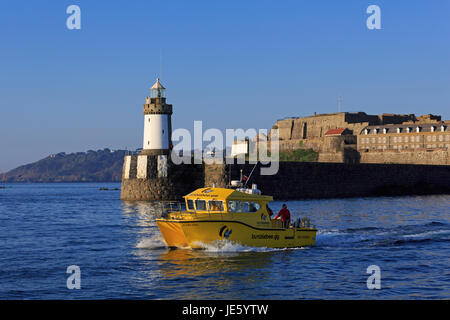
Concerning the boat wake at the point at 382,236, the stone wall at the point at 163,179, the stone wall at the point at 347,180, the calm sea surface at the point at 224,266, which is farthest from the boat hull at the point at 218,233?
the stone wall at the point at 163,179

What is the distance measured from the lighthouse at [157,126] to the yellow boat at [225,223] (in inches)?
1543

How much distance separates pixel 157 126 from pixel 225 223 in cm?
4176

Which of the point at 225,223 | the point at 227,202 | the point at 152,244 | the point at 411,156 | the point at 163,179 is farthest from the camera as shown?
the point at 411,156

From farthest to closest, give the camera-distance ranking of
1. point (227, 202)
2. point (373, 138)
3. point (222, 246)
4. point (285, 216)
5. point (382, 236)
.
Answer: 1. point (373, 138)
2. point (382, 236)
3. point (285, 216)
4. point (227, 202)
5. point (222, 246)

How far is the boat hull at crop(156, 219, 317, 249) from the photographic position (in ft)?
73.2

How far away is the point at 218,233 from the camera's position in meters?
22.4

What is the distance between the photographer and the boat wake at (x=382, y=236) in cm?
2695

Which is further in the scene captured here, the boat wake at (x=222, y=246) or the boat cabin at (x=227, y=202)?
the boat cabin at (x=227, y=202)

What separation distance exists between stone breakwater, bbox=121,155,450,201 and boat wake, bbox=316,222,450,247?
28450 mm

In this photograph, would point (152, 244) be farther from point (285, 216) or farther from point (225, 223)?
point (285, 216)

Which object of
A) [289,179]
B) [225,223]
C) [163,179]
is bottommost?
[225,223]

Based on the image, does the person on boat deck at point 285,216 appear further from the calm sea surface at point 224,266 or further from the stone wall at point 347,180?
the stone wall at point 347,180

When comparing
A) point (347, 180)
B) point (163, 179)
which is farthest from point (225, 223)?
point (347, 180)
